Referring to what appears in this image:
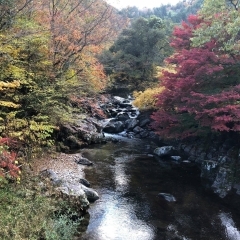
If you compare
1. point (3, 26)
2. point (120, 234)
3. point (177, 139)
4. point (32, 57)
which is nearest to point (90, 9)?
point (32, 57)

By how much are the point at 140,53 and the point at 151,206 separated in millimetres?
30471

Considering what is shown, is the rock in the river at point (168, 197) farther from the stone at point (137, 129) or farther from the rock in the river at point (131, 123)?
the rock in the river at point (131, 123)

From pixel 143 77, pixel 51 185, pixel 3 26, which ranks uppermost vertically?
pixel 3 26

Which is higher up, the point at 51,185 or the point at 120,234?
the point at 51,185

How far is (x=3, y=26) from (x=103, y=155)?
9.42 meters

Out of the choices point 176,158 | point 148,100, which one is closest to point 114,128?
point 148,100

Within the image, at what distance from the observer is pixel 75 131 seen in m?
18.9

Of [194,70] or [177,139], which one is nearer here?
[194,70]

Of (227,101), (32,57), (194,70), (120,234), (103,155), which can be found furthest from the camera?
(103,155)

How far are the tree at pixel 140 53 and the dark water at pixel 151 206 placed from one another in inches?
876

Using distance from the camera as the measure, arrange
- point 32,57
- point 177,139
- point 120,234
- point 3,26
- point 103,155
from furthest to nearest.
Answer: point 177,139, point 103,155, point 32,57, point 3,26, point 120,234

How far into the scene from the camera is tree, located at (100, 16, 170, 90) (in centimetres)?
3725

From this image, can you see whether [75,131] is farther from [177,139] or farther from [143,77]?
[143,77]

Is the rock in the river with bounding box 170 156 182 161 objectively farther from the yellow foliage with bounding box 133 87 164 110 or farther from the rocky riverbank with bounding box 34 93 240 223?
the yellow foliage with bounding box 133 87 164 110
